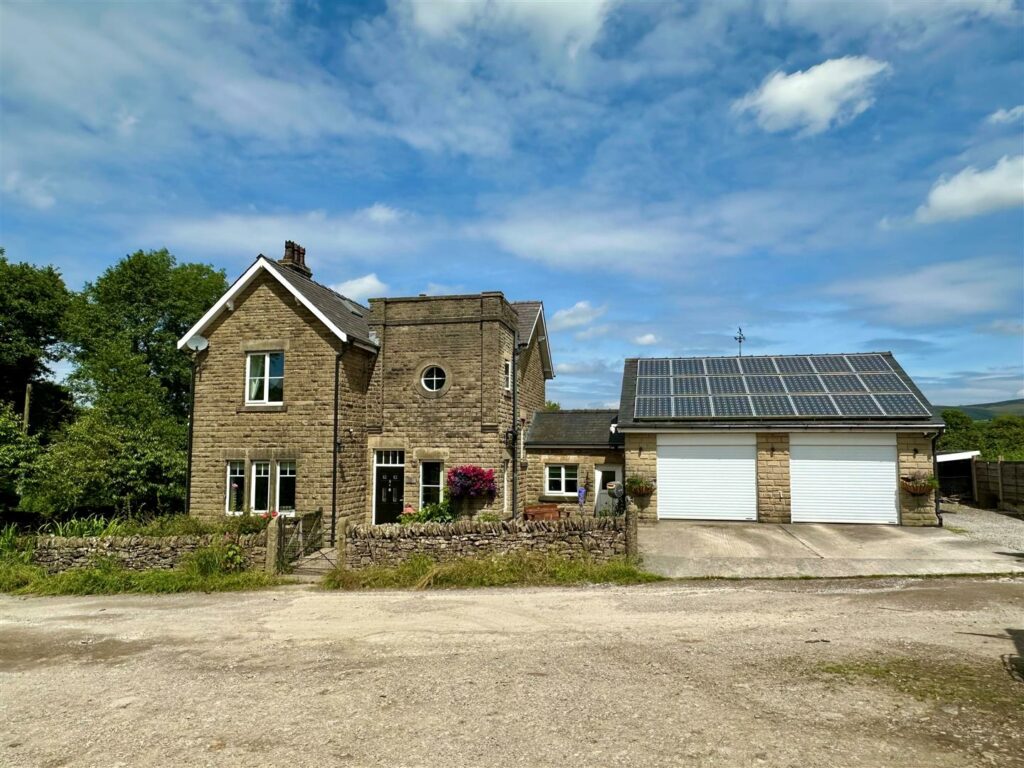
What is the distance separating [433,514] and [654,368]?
1038 centimetres

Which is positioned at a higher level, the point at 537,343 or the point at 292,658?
the point at 537,343

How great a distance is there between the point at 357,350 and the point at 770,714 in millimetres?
16493

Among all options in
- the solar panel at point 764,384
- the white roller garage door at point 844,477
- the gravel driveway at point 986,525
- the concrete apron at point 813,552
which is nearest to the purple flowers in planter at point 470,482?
the concrete apron at point 813,552

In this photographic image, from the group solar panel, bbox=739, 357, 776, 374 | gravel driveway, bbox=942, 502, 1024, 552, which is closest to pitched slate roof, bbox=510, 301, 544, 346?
solar panel, bbox=739, 357, 776, 374

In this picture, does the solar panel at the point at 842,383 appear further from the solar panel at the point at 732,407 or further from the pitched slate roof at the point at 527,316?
the pitched slate roof at the point at 527,316

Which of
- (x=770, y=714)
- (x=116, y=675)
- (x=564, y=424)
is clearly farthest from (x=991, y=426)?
(x=116, y=675)

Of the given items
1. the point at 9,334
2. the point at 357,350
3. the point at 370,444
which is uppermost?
the point at 9,334

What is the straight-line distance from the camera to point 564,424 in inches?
919

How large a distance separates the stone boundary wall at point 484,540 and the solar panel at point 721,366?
11.0 meters

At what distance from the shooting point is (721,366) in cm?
2306

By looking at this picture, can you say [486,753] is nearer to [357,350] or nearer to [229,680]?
[229,680]

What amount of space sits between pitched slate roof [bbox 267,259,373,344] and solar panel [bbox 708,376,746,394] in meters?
11.9

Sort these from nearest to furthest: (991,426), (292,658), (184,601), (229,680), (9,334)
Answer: (229,680) < (292,658) < (184,601) < (9,334) < (991,426)

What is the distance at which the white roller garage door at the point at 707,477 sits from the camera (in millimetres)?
19266
